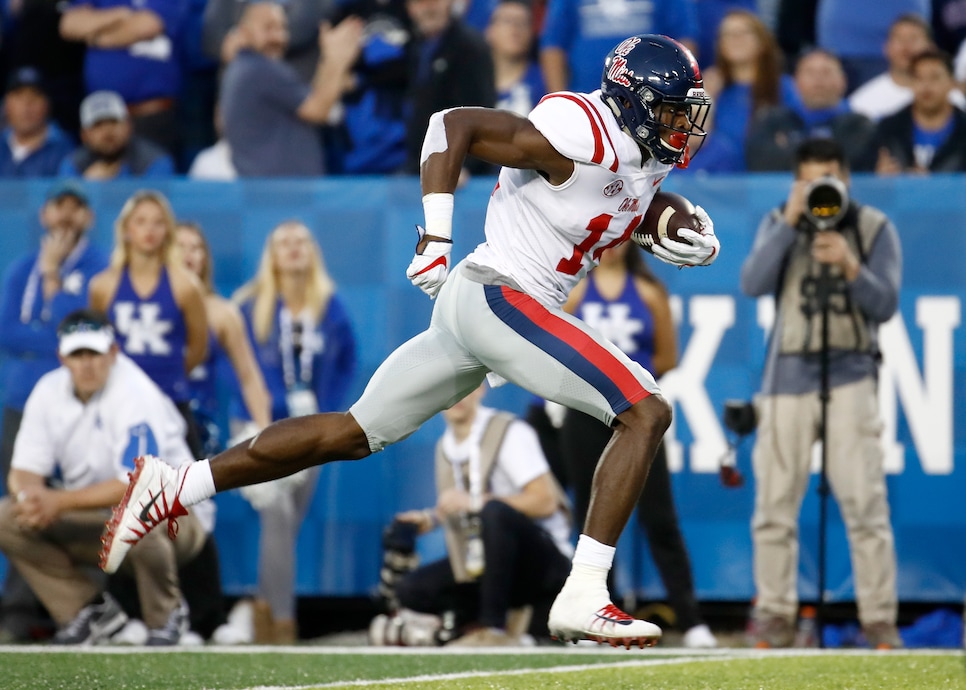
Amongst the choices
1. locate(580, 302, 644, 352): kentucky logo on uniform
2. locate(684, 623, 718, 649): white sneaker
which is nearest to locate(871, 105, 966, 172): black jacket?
locate(580, 302, 644, 352): kentucky logo on uniform

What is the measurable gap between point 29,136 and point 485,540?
3.92 m

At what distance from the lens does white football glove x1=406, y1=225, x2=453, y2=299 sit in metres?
3.90

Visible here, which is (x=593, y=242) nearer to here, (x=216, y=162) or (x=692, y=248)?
(x=692, y=248)

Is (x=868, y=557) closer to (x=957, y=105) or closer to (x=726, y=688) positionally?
(x=726, y=688)

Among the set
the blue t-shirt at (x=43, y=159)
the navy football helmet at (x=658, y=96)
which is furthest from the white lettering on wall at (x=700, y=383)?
the blue t-shirt at (x=43, y=159)

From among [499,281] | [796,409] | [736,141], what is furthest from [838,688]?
[736,141]

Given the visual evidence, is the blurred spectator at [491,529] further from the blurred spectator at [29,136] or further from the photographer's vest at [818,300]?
the blurred spectator at [29,136]

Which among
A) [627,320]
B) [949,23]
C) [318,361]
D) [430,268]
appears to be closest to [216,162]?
[318,361]

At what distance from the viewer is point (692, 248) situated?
14.3ft

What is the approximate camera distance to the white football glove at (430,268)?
3.90 metres

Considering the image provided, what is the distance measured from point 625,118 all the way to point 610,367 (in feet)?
2.36

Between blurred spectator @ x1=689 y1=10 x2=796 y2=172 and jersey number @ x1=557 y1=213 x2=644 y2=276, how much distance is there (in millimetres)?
3418

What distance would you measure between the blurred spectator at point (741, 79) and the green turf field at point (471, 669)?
3141 mm

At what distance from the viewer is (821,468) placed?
233 inches
